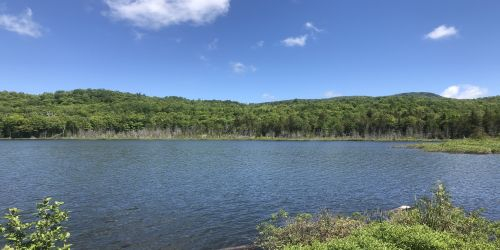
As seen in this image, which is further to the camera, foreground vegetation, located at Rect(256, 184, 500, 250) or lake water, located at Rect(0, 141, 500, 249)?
lake water, located at Rect(0, 141, 500, 249)

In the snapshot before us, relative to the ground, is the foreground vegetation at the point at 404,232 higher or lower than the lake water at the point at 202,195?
higher

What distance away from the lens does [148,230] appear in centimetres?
2083

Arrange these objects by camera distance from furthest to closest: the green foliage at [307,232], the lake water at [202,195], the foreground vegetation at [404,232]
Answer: the lake water at [202,195] → the green foliage at [307,232] → the foreground vegetation at [404,232]

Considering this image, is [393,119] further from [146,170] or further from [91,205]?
[91,205]

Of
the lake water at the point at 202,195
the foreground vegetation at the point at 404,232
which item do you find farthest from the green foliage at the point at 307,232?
the lake water at the point at 202,195

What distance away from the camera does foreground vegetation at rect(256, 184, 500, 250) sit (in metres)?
11.7

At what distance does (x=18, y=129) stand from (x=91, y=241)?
189 m

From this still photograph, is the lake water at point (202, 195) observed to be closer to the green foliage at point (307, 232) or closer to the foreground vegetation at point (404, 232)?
the green foliage at point (307, 232)

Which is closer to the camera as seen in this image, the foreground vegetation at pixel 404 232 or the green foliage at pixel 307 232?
the foreground vegetation at pixel 404 232

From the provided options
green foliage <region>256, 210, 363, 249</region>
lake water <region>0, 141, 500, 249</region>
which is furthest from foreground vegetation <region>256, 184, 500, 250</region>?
lake water <region>0, 141, 500, 249</region>

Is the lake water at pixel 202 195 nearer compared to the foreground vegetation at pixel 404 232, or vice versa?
the foreground vegetation at pixel 404 232

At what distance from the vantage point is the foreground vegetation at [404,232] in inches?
459

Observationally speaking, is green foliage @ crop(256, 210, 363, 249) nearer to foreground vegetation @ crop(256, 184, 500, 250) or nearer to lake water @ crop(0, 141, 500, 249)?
foreground vegetation @ crop(256, 184, 500, 250)

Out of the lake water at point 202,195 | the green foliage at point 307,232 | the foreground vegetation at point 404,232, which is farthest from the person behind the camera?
the lake water at point 202,195
